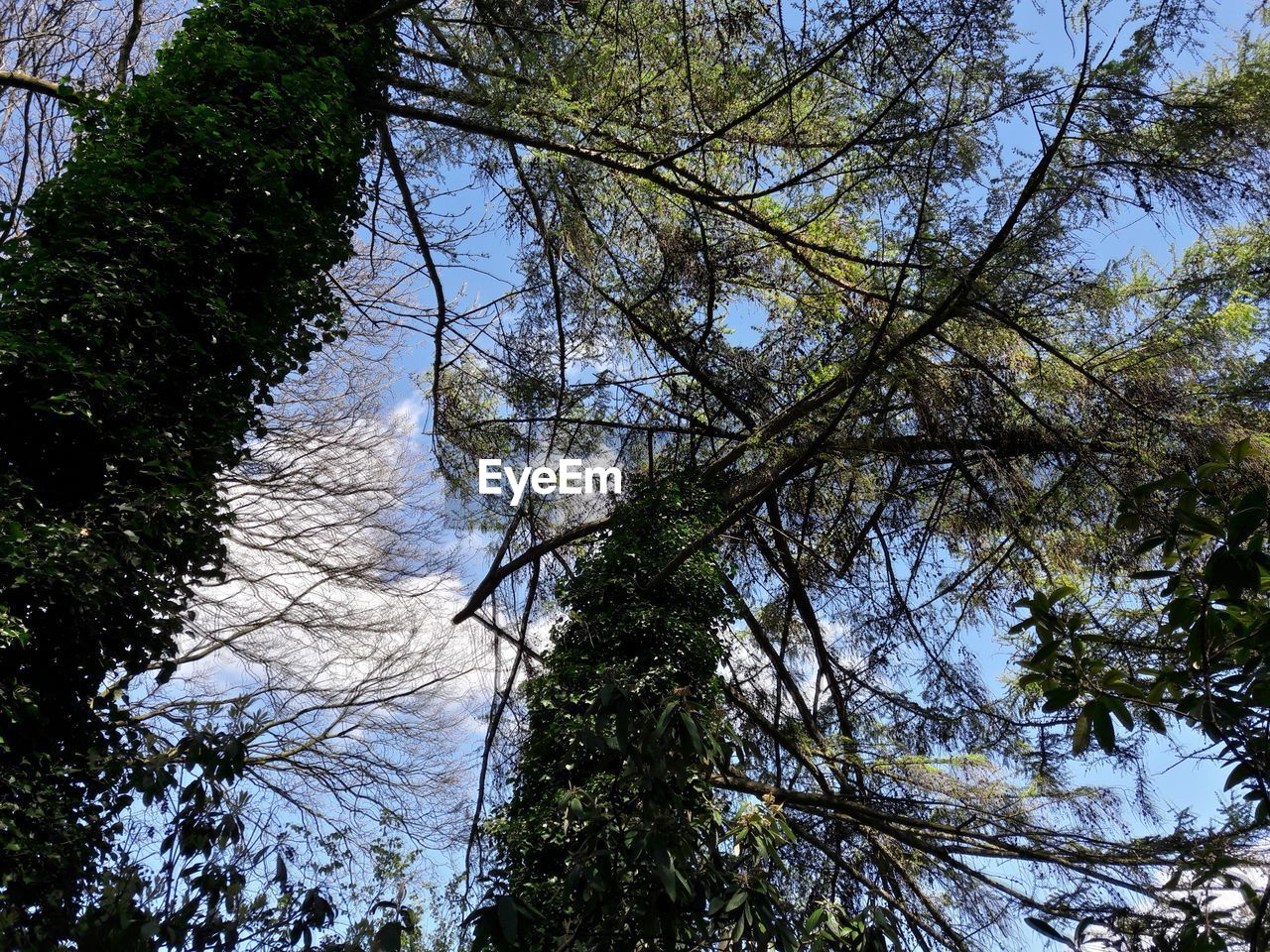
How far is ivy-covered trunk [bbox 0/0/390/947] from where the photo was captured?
2934 millimetres

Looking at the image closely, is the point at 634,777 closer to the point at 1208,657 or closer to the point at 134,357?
the point at 1208,657

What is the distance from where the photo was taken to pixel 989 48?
4.40 metres

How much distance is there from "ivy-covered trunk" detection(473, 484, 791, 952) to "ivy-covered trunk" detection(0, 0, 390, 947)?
145 cm

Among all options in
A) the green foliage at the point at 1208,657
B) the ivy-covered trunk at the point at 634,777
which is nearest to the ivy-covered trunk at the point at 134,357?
the ivy-covered trunk at the point at 634,777

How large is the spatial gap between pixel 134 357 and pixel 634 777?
223 cm

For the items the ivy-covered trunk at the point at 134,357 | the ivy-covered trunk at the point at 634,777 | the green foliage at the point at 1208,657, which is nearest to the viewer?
the green foliage at the point at 1208,657

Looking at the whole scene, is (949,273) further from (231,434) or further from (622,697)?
(231,434)

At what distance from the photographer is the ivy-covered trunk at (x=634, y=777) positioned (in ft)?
8.41

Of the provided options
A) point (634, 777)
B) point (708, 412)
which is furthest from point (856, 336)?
point (634, 777)

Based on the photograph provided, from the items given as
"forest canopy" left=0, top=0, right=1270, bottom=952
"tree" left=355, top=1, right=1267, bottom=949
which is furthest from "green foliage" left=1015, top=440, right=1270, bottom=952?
"tree" left=355, top=1, right=1267, bottom=949

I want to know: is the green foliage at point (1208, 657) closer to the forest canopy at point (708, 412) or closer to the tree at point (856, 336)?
the forest canopy at point (708, 412)

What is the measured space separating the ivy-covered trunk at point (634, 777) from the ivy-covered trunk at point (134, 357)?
1.45 m

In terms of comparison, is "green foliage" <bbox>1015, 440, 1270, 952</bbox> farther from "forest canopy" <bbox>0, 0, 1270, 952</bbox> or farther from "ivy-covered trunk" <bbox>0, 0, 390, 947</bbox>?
"ivy-covered trunk" <bbox>0, 0, 390, 947</bbox>

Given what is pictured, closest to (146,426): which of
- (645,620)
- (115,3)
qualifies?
(645,620)
